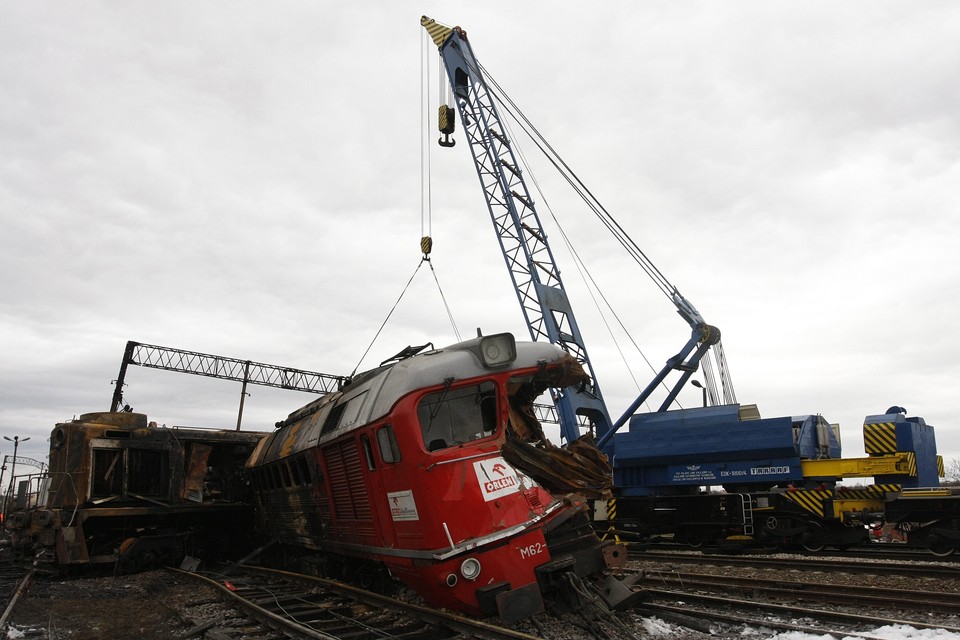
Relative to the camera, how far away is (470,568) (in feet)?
23.4

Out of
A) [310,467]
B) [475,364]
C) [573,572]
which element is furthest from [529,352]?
[310,467]

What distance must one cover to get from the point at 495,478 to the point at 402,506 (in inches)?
44.1

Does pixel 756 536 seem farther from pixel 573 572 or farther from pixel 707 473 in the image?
pixel 573 572

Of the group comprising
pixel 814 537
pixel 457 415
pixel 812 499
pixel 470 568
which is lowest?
pixel 814 537

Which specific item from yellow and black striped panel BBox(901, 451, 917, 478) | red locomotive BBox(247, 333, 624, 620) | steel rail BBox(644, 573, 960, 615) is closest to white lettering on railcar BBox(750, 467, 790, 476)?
yellow and black striped panel BBox(901, 451, 917, 478)

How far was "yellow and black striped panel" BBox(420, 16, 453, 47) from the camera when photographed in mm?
30984

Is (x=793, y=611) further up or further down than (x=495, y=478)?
further down

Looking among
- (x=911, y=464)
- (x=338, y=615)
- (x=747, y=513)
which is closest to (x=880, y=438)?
(x=911, y=464)

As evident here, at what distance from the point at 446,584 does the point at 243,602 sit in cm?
381

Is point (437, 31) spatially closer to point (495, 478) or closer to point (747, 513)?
point (747, 513)

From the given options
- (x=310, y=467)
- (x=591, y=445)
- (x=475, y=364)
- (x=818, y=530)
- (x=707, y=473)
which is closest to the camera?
(x=475, y=364)

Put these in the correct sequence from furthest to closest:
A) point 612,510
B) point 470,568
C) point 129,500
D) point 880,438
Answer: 1. point 612,510
2. point 880,438
3. point 129,500
4. point 470,568

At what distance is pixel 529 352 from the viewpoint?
27.6ft

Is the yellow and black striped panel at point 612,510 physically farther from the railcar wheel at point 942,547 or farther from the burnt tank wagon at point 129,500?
the burnt tank wagon at point 129,500
